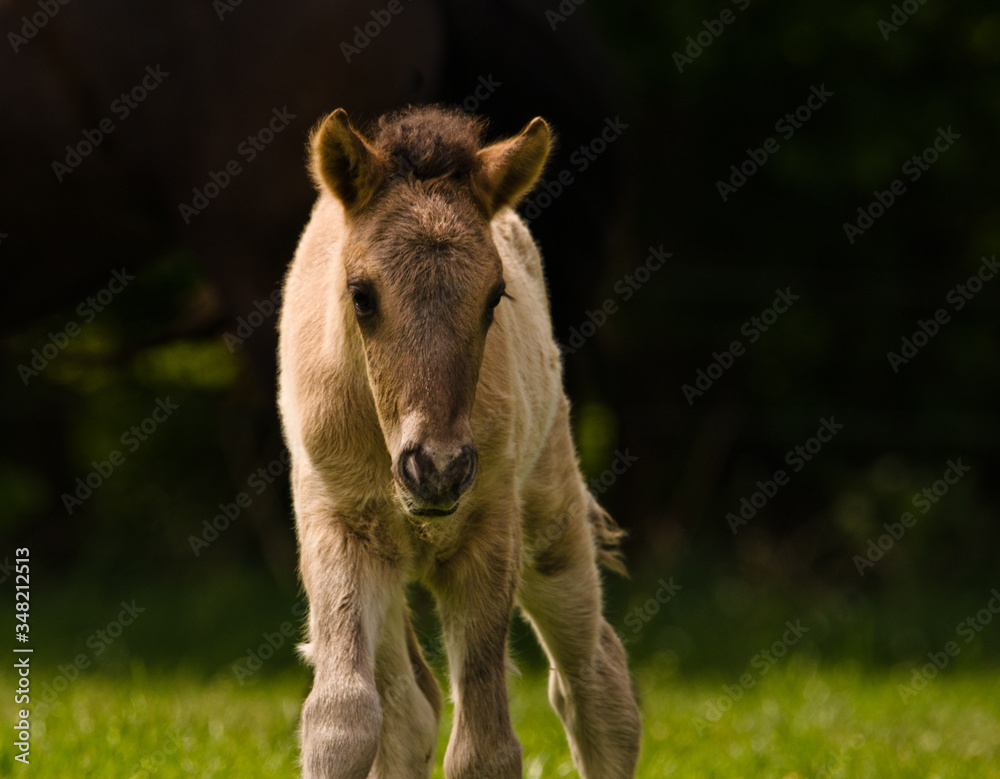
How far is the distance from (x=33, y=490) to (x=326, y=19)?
600cm

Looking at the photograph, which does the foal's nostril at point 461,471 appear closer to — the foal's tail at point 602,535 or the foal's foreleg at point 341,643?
the foal's foreleg at point 341,643

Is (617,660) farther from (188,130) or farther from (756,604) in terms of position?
(756,604)

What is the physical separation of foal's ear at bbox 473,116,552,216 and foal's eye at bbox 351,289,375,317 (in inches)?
16.5

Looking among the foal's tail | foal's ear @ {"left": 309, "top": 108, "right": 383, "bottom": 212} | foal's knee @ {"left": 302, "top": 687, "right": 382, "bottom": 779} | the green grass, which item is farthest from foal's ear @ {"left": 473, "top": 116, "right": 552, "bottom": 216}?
the green grass

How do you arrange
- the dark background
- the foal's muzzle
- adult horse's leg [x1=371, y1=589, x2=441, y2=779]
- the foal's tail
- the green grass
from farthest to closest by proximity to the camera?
the dark background < the foal's tail < the green grass < adult horse's leg [x1=371, y1=589, x2=441, y2=779] < the foal's muzzle

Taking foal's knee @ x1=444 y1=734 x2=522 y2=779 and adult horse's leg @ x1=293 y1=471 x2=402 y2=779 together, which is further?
foal's knee @ x1=444 y1=734 x2=522 y2=779

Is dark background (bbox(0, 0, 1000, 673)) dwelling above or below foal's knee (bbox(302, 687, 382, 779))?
below

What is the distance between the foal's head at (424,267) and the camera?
274 centimetres

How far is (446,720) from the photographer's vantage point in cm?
534

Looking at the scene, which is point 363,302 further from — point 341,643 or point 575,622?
point 575,622

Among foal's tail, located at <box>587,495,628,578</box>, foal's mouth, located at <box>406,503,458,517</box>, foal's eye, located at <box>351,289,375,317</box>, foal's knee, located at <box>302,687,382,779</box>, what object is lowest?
foal's tail, located at <box>587,495,628,578</box>

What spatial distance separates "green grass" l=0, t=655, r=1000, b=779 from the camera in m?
4.06

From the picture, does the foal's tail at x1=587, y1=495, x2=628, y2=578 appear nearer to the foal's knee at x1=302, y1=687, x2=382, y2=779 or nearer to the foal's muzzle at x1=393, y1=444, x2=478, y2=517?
the foal's knee at x1=302, y1=687, x2=382, y2=779

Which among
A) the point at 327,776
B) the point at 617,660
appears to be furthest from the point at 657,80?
the point at 327,776
